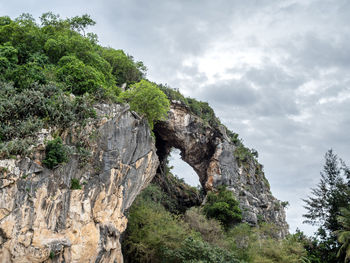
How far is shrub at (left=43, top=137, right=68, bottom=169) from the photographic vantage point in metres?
13.7

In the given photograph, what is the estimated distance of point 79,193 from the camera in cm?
1481

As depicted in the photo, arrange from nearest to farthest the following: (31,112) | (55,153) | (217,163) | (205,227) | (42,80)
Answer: (55,153), (31,112), (42,80), (205,227), (217,163)

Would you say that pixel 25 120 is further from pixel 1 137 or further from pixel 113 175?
pixel 113 175

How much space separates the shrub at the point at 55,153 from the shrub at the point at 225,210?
698 inches

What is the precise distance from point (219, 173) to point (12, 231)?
23.4 m

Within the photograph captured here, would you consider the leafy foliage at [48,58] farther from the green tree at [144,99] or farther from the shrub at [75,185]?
the shrub at [75,185]

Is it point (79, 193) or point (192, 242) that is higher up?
point (79, 193)

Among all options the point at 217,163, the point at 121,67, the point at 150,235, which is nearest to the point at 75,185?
the point at 150,235

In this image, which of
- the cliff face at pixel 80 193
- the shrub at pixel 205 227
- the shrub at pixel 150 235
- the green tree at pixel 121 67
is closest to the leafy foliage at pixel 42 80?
the cliff face at pixel 80 193

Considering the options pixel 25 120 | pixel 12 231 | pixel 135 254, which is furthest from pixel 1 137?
pixel 135 254

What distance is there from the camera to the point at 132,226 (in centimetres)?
2250

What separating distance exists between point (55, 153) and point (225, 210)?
18588 millimetres

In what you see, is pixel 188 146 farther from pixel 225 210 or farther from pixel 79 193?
pixel 79 193

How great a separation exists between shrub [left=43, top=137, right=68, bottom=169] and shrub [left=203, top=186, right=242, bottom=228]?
17.7 metres
